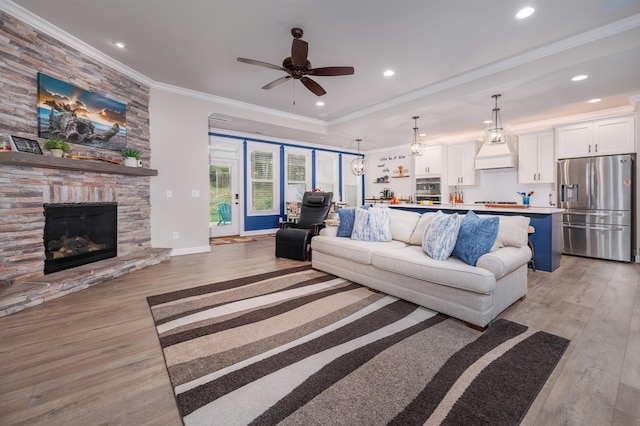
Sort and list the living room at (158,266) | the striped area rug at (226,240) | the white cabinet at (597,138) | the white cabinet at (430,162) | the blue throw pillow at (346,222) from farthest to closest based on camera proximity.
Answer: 1. the white cabinet at (430,162)
2. the striped area rug at (226,240)
3. the white cabinet at (597,138)
4. the blue throw pillow at (346,222)
5. the living room at (158,266)

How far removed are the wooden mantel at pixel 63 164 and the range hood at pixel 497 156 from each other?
6792 mm

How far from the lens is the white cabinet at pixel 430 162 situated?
7461 mm

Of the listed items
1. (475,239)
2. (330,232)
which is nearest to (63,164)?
(330,232)

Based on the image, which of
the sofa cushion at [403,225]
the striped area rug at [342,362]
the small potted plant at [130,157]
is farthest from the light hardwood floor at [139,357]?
the small potted plant at [130,157]

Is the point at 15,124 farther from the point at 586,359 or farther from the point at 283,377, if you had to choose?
the point at 586,359

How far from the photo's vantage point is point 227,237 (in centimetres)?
696

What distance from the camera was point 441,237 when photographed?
8.79ft

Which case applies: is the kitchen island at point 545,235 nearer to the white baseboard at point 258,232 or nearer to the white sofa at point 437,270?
the white sofa at point 437,270

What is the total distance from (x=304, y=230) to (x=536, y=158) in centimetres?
509

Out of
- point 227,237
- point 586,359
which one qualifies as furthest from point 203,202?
point 586,359

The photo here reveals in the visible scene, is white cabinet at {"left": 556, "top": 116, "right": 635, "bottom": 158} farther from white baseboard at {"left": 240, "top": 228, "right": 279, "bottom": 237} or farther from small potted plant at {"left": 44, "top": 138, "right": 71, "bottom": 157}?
small potted plant at {"left": 44, "top": 138, "right": 71, "bottom": 157}

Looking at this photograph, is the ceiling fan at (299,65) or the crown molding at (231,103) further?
the crown molding at (231,103)

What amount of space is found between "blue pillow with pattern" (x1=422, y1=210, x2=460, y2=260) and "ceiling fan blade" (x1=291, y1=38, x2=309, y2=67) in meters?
2.20

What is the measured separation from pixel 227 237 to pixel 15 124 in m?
4.43
